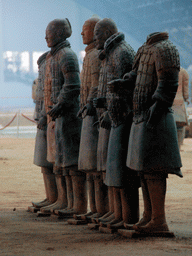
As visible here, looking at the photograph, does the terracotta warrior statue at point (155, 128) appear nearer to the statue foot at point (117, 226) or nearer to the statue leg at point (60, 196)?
the statue foot at point (117, 226)

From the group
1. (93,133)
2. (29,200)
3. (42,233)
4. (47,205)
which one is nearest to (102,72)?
(93,133)

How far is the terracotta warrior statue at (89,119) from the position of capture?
5.47 m

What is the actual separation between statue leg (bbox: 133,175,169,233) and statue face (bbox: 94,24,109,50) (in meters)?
1.53

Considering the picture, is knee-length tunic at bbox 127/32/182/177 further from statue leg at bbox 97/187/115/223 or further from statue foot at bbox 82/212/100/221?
statue foot at bbox 82/212/100/221

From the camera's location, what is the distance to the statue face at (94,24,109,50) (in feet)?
17.5

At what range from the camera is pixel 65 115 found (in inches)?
236

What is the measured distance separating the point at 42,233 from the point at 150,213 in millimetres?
998

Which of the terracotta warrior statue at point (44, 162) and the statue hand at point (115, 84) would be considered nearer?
the statue hand at point (115, 84)

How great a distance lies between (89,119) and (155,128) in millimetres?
1248

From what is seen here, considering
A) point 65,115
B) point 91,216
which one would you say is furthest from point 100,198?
point 65,115

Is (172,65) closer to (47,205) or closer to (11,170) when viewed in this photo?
(47,205)

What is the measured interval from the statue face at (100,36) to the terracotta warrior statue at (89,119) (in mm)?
289

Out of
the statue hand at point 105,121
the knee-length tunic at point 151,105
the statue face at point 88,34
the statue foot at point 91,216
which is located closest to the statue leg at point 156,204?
the knee-length tunic at point 151,105

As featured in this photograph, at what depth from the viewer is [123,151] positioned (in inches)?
189
